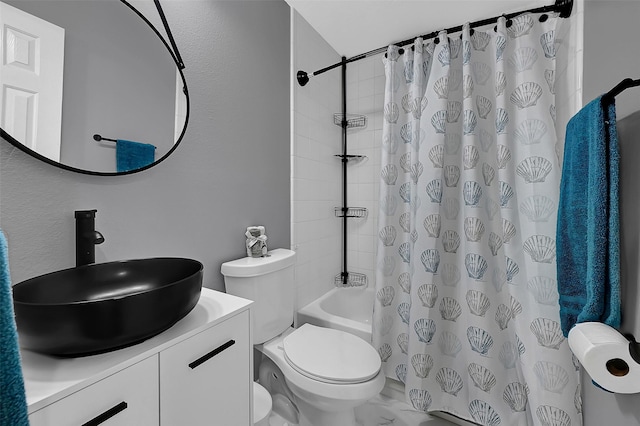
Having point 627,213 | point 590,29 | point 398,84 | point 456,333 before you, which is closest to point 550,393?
point 456,333

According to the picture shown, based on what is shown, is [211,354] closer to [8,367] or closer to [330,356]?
[8,367]

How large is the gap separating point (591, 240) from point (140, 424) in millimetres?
1130

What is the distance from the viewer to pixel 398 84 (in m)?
1.67

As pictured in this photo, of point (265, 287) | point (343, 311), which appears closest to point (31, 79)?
point (265, 287)

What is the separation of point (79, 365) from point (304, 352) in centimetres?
92

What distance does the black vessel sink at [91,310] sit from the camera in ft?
1.67

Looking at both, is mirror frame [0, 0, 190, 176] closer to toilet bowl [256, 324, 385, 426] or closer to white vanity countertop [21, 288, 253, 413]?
white vanity countertop [21, 288, 253, 413]

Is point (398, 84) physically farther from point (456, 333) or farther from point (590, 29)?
point (456, 333)

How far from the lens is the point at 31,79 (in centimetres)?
73

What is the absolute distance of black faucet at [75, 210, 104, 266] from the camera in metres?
0.80

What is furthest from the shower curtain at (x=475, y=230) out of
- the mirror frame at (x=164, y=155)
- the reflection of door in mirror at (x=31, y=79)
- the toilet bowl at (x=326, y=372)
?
the reflection of door in mirror at (x=31, y=79)

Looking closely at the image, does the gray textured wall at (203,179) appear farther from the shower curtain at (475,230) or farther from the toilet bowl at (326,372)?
the shower curtain at (475,230)

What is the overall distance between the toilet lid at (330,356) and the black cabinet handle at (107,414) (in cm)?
76

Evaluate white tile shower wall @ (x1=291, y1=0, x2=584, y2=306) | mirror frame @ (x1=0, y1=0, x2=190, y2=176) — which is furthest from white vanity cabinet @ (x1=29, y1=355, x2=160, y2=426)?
white tile shower wall @ (x1=291, y1=0, x2=584, y2=306)
